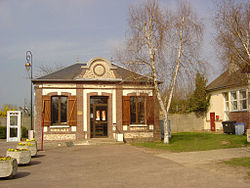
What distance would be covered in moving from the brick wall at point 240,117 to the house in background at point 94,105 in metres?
7.35

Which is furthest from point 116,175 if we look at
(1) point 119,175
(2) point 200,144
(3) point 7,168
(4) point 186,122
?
(4) point 186,122

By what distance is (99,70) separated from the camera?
62.4 feet

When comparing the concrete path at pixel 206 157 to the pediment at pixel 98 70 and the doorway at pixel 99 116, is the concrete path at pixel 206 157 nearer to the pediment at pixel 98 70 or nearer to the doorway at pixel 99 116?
the doorway at pixel 99 116

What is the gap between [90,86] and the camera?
1889 centimetres

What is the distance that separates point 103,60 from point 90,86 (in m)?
1.96

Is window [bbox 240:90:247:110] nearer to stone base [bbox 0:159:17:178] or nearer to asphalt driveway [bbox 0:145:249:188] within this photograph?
asphalt driveway [bbox 0:145:249:188]

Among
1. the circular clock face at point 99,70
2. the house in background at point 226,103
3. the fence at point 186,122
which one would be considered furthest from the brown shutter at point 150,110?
the fence at point 186,122

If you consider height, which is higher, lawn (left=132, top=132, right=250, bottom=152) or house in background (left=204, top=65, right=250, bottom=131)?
house in background (left=204, top=65, right=250, bottom=131)

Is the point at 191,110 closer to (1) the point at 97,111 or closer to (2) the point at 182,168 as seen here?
(1) the point at 97,111

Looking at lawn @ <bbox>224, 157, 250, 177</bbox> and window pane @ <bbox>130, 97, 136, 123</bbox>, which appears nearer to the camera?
lawn @ <bbox>224, 157, 250, 177</bbox>

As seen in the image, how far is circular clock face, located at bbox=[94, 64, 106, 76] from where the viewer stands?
19.0 metres

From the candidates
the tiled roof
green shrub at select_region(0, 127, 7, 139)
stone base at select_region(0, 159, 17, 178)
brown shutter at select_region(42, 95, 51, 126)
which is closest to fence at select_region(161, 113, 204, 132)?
the tiled roof

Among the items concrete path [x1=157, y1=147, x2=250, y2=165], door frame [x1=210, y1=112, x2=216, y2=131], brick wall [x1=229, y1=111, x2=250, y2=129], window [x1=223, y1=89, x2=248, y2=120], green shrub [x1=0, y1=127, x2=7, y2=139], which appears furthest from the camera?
door frame [x1=210, y1=112, x2=216, y2=131]

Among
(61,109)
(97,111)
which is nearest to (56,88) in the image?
(61,109)
